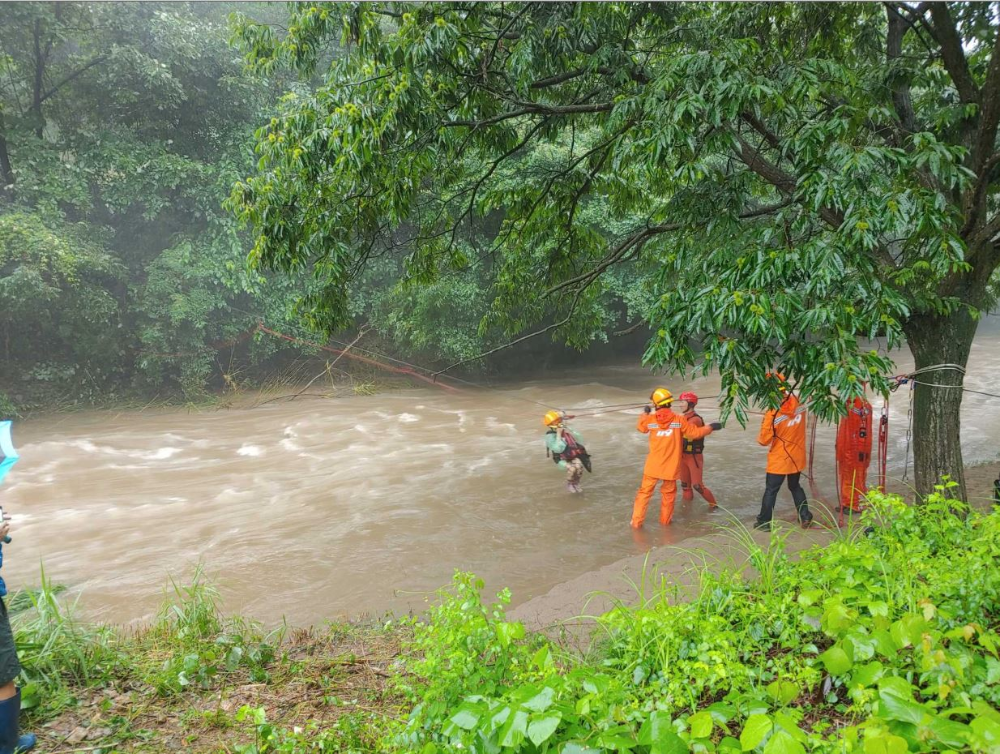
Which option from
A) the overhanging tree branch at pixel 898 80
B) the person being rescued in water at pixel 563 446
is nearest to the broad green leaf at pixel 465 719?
the overhanging tree branch at pixel 898 80

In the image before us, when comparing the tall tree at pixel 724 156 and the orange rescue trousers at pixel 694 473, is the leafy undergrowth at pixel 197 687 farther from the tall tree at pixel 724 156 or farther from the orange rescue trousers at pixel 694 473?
the orange rescue trousers at pixel 694 473

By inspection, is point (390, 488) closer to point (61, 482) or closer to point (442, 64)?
point (61, 482)

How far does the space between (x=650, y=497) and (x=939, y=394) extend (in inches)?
117

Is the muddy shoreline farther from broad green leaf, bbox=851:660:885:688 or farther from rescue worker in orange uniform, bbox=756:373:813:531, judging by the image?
broad green leaf, bbox=851:660:885:688

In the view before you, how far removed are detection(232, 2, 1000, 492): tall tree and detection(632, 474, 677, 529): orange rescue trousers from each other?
7.42 feet

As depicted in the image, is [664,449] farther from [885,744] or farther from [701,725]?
[885,744]

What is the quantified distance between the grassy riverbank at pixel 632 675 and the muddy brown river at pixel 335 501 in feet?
6.70

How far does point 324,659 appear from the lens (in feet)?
13.5

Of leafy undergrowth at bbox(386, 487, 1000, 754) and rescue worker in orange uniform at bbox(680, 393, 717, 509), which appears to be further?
rescue worker in orange uniform at bbox(680, 393, 717, 509)

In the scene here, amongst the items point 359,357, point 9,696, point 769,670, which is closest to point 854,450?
point 769,670

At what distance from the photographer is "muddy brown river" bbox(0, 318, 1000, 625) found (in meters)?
6.84

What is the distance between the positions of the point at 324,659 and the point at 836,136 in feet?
15.7

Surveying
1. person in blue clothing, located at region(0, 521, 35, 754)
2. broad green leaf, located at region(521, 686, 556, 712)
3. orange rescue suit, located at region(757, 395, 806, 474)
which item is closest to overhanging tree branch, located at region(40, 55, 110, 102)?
person in blue clothing, located at region(0, 521, 35, 754)

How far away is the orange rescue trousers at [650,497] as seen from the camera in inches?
292
